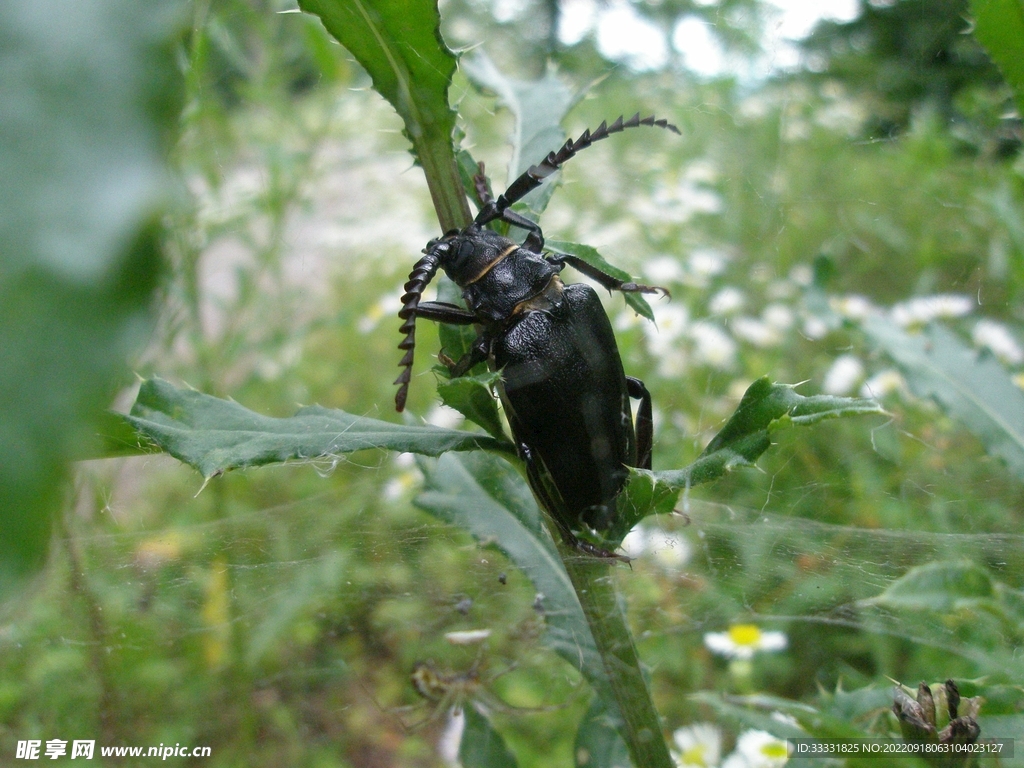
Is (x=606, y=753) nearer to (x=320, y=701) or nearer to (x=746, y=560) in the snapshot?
(x=746, y=560)

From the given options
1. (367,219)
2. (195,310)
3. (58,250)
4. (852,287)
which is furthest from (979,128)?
(367,219)

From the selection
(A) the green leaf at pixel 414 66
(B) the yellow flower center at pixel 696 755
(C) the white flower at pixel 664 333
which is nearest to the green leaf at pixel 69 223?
(A) the green leaf at pixel 414 66

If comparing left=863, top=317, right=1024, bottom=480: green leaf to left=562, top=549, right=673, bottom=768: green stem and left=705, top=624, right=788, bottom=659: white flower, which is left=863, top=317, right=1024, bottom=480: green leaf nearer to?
left=705, top=624, right=788, bottom=659: white flower

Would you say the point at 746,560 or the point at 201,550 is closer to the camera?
the point at 746,560

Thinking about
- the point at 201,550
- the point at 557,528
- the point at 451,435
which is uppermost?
the point at 451,435

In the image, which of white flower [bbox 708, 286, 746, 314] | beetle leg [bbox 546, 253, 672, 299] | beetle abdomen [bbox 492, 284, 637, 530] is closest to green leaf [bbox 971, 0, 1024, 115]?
beetle leg [bbox 546, 253, 672, 299]

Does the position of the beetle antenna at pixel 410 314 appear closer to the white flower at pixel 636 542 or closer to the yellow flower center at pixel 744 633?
the white flower at pixel 636 542

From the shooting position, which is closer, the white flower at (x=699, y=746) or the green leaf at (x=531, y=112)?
the green leaf at (x=531, y=112)
